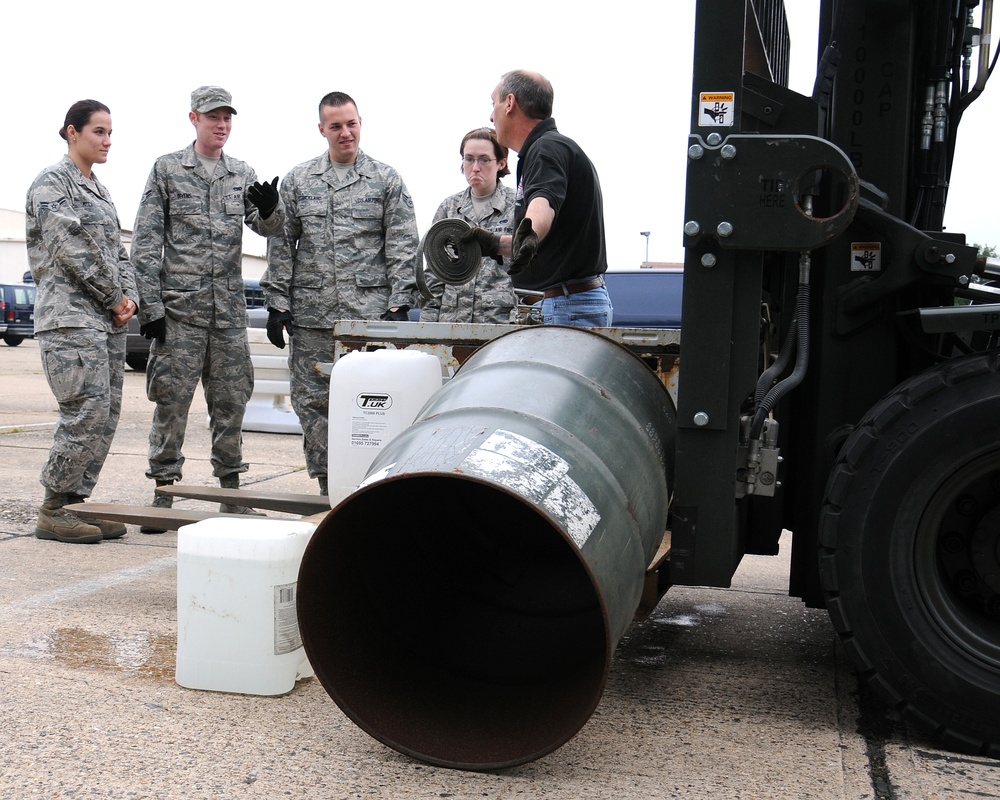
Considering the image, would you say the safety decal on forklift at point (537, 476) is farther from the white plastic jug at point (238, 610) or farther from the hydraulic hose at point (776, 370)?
the white plastic jug at point (238, 610)

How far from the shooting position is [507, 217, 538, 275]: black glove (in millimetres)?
3127

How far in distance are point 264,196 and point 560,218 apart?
212cm

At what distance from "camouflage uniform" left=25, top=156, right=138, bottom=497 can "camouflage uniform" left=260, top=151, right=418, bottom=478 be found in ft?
3.13

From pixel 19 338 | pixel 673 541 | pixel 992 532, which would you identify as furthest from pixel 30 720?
pixel 19 338

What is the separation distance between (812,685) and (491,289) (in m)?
4.20

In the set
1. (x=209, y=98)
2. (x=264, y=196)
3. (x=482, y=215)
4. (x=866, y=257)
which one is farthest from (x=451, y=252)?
(x=482, y=215)

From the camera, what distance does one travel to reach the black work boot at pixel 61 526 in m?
5.22

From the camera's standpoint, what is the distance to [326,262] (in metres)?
5.91

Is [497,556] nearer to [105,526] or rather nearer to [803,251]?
[803,251]

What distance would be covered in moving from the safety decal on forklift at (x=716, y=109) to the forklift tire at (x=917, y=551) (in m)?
0.84

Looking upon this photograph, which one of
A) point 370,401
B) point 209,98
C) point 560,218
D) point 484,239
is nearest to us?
point 484,239

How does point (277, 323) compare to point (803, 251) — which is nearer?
point (803, 251)

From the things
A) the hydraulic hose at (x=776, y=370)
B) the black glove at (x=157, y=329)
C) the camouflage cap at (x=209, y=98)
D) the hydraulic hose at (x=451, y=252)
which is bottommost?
the black glove at (x=157, y=329)

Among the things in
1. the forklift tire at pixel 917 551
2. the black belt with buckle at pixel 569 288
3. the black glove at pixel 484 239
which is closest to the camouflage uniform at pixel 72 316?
the black belt with buckle at pixel 569 288
